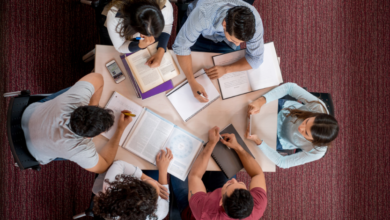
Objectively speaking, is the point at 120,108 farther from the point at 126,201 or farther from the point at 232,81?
the point at 232,81

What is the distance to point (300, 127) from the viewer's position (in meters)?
1.29

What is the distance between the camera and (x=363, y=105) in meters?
2.24

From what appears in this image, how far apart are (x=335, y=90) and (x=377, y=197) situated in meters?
1.16

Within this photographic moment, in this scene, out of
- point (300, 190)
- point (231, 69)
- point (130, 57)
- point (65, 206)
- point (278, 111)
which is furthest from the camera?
point (300, 190)

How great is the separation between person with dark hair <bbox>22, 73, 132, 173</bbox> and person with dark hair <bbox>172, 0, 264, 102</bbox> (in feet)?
1.72

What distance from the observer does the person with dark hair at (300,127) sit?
1234mm

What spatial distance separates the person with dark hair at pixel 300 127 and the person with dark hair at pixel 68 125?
0.86 metres

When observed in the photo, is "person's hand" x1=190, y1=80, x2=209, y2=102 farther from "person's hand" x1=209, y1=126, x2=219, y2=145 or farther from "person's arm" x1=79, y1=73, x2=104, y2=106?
"person's arm" x1=79, y1=73, x2=104, y2=106

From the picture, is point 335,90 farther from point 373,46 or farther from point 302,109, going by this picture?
point 302,109

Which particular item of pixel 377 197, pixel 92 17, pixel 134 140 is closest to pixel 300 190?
pixel 377 197

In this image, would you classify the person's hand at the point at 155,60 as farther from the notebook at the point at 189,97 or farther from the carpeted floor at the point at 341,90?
the carpeted floor at the point at 341,90

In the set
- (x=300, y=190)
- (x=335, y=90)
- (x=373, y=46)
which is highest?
(x=373, y=46)

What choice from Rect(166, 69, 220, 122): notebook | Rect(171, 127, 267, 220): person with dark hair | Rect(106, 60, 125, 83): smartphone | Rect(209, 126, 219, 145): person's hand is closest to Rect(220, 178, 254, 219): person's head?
Rect(171, 127, 267, 220): person with dark hair

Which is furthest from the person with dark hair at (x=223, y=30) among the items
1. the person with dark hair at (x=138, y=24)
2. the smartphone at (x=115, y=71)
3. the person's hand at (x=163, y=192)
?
the person's hand at (x=163, y=192)
